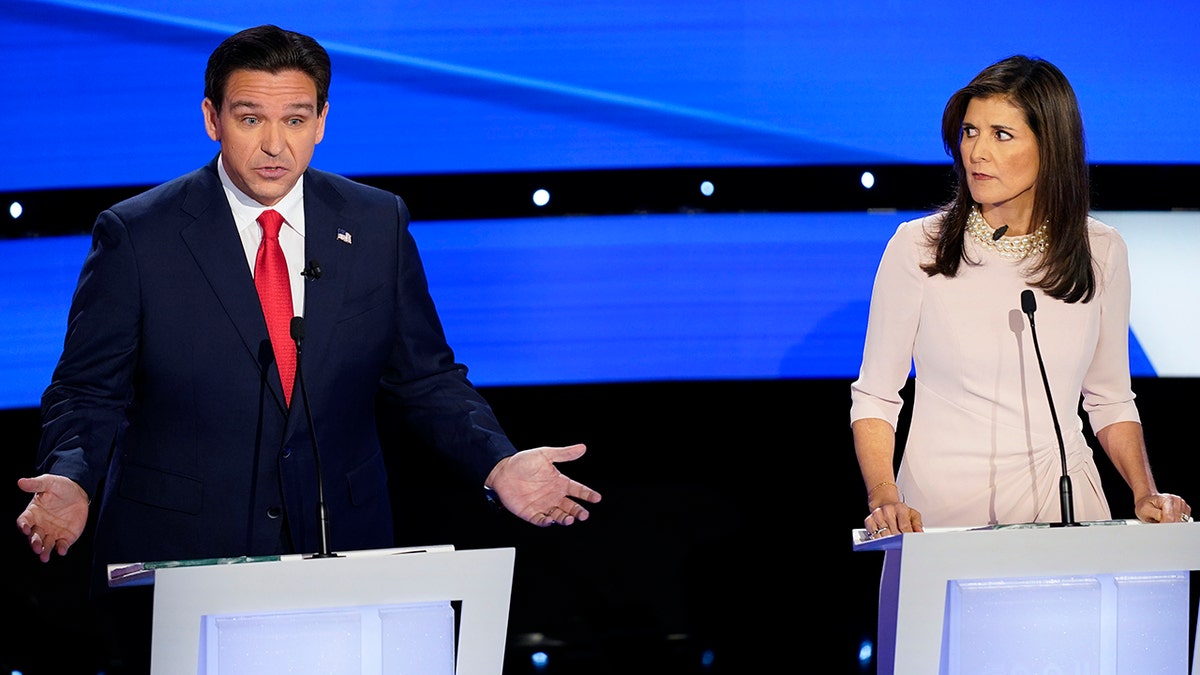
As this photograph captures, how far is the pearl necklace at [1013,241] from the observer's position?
7.66 ft

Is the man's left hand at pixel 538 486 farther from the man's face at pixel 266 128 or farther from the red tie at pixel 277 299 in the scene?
the man's face at pixel 266 128

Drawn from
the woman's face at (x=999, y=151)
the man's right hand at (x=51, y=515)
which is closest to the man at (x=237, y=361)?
the man's right hand at (x=51, y=515)

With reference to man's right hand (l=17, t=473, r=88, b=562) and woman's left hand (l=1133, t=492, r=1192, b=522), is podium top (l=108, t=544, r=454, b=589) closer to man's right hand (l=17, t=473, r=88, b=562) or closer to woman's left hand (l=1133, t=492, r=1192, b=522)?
man's right hand (l=17, t=473, r=88, b=562)

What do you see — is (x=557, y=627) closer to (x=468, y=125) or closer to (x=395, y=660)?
(x=468, y=125)

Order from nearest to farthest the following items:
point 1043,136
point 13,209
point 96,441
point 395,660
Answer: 1. point 395,660
2. point 96,441
3. point 1043,136
4. point 13,209

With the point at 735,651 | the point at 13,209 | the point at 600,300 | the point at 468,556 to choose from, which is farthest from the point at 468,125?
the point at 468,556

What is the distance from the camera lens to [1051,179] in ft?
7.63

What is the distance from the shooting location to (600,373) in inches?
140

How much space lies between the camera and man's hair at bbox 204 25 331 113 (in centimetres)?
221

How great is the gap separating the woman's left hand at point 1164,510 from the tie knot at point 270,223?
4.91 feet

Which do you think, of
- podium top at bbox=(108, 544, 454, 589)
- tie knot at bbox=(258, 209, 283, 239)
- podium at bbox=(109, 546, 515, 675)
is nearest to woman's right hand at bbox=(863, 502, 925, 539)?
podium at bbox=(109, 546, 515, 675)

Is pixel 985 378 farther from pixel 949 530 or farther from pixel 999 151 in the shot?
pixel 949 530

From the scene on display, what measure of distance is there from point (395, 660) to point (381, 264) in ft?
3.04

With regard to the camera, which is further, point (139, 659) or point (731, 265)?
point (731, 265)
